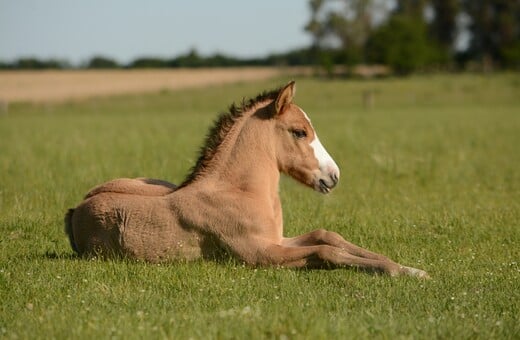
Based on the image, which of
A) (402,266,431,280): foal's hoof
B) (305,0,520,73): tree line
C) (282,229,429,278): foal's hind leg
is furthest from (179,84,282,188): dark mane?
(305,0,520,73): tree line

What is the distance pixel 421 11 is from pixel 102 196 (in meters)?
119

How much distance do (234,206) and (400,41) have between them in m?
98.6

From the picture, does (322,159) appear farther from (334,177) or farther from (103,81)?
(103,81)

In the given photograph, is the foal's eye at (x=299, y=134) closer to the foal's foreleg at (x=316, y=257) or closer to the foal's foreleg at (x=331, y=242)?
the foal's foreleg at (x=331, y=242)

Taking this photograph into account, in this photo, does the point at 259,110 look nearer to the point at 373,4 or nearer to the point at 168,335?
the point at 168,335

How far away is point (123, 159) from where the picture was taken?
19250 millimetres


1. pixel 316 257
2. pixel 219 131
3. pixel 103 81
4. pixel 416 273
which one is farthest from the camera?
pixel 103 81

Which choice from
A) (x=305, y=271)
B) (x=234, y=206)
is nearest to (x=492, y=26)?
(x=234, y=206)

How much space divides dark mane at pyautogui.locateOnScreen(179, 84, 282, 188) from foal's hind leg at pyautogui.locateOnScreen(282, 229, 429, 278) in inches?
44.8

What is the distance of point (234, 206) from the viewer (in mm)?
8055

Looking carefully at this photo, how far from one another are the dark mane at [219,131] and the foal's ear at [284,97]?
168mm

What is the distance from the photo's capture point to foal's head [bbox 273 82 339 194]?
27.5 feet

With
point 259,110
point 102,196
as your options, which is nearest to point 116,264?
point 102,196

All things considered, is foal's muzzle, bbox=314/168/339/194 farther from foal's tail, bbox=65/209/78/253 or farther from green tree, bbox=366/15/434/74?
green tree, bbox=366/15/434/74
